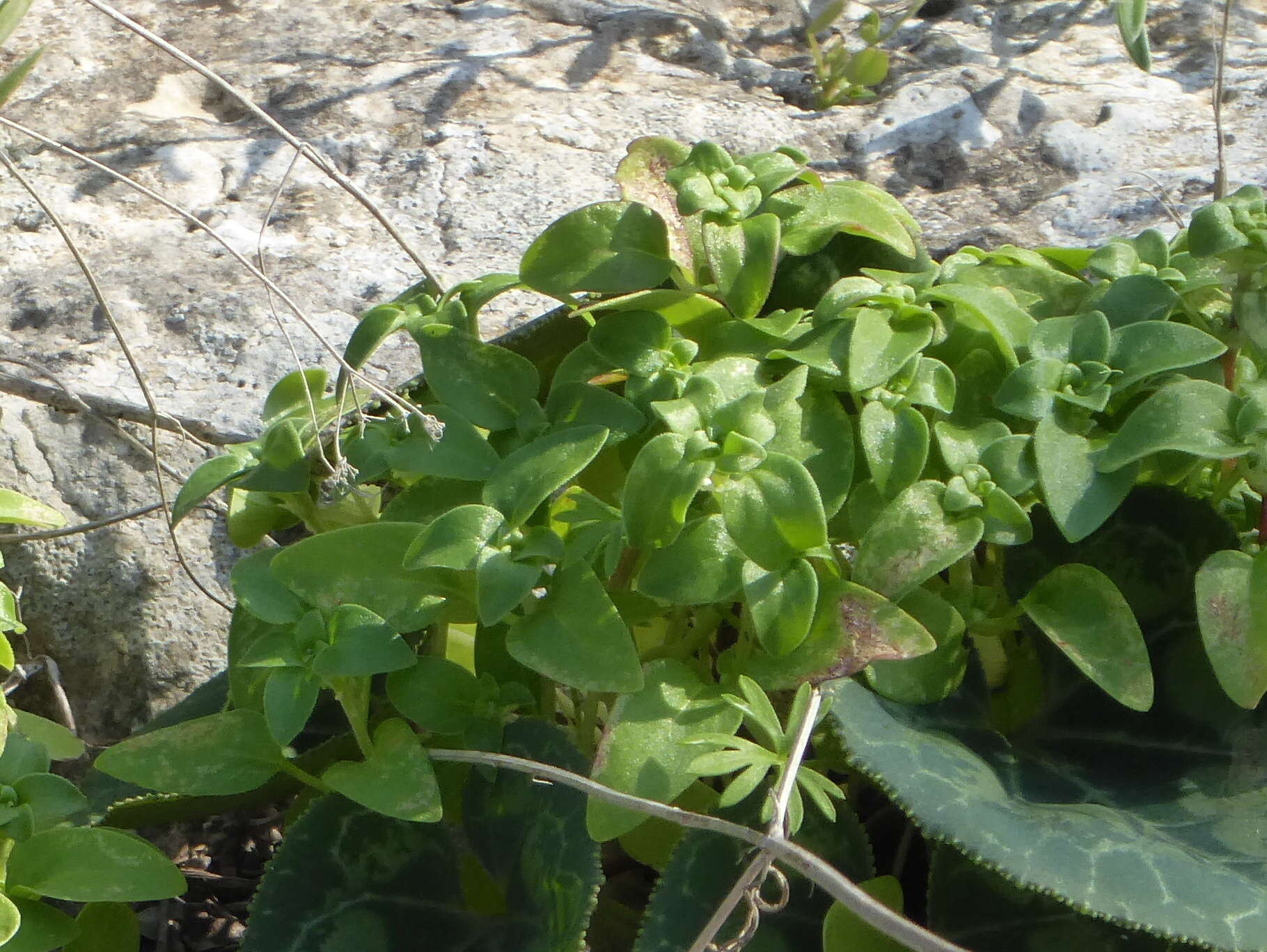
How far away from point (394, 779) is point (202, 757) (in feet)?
A: 0.62

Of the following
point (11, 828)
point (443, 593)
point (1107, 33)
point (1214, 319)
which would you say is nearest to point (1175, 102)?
point (1107, 33)

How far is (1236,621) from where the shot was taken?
989mm

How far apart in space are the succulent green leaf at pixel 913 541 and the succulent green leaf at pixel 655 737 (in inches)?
6.3

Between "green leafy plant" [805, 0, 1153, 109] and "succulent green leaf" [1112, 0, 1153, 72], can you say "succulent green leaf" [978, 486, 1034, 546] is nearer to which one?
"succulent green leaf" [1112, 0, 1153, 72]

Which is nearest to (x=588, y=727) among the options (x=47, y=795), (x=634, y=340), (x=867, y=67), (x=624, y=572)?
(x=624, y=572)

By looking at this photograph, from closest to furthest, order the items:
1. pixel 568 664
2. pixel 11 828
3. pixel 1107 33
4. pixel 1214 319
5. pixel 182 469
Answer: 1. pixel 568 664
2. pixel 11 828
3. pixel 1214 319
4. pixel 182 469
5. pixel 1107 33

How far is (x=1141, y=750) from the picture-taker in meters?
1.16

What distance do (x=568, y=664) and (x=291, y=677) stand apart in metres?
0.24

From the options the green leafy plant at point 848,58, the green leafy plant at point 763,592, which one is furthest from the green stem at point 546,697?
the green leafy plant at point 848,58

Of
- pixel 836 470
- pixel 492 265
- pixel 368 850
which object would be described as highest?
pixel 836 470

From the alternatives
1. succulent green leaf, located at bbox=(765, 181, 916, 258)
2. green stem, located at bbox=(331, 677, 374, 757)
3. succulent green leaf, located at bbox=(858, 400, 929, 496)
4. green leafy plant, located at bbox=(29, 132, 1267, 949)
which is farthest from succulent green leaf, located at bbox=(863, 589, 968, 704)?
green stem, located at bbox=(331, 677, 374, 757)

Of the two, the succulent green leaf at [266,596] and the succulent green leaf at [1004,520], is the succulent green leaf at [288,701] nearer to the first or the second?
the succulent green leaf at [266,596]

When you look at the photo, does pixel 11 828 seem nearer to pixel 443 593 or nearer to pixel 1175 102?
pixel 443 593

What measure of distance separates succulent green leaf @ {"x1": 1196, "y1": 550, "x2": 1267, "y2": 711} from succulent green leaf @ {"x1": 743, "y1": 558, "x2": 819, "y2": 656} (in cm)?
31
